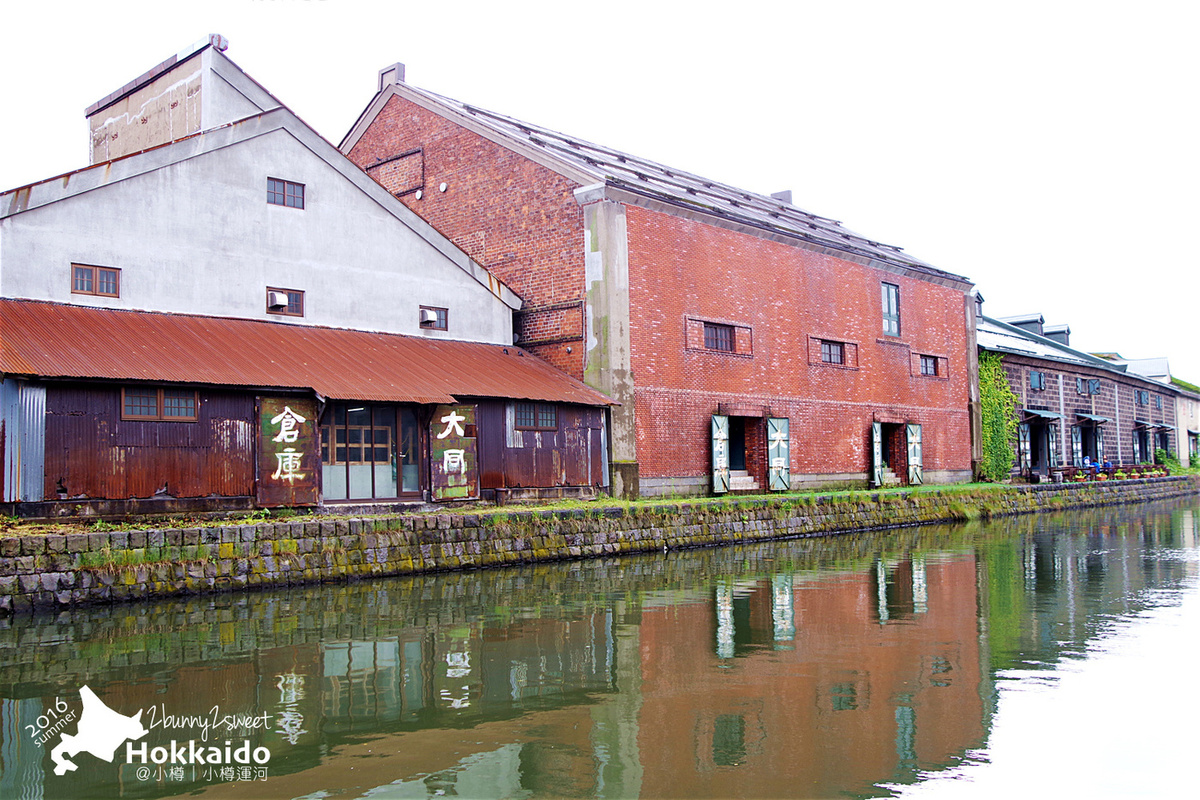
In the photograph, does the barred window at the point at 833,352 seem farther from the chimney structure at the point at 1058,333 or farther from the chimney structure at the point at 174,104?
the chimney structure at the point at 1058,333

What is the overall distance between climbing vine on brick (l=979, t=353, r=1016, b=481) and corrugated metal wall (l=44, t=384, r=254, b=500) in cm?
2699

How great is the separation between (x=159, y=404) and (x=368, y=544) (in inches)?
149

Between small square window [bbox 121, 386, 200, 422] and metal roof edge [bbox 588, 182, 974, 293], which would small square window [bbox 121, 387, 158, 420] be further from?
metal roof edge [bbox 588, 182, 974, 293]

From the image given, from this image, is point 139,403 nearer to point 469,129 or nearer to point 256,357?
point 256,357

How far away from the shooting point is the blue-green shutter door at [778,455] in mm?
26062

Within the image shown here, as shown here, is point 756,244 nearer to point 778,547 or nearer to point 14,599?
point 778,547

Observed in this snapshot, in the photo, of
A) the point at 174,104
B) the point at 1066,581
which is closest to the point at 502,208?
the point at 174,104

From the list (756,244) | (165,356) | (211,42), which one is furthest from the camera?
(756,244)

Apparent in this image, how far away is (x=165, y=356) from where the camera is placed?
50.9 feet

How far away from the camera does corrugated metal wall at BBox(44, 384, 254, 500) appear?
1400cm

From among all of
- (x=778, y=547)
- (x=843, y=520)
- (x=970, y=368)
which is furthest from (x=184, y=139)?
(x=970, y=368)

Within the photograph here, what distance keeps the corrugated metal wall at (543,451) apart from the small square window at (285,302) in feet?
13.1

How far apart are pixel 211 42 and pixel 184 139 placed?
3.66 meters

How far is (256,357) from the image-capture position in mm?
16812
